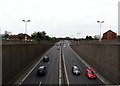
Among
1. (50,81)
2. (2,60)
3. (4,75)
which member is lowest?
(50,81)

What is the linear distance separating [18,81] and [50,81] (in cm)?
665

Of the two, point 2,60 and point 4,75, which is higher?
point 2,60

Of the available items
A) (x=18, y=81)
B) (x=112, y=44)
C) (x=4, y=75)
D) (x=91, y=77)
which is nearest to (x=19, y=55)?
(x=18, y=81)

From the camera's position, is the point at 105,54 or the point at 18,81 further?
the point at 105,54

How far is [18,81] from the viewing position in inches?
1662

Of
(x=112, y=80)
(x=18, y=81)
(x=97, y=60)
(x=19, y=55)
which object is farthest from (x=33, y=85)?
(x=97, y=60)

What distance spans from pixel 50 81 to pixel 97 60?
1547cm

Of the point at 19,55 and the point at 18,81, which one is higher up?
the point at 19,55

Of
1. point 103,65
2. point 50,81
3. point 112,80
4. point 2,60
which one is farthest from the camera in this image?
point 103,65

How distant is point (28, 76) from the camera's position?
48312mm

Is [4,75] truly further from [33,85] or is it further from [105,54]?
[105,54]

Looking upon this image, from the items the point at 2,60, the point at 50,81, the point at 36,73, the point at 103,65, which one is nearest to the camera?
the point at 2,60

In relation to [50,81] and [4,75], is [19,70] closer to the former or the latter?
[50,81]

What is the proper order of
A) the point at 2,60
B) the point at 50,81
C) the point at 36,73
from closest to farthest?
the point at 2,60 → the point at 50,81 → the point at 36,73
